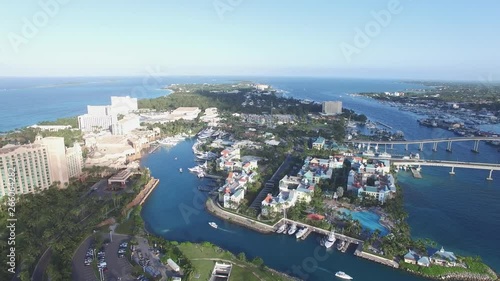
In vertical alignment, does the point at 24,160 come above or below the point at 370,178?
above

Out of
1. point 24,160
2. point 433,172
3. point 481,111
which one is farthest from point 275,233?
point 481,111

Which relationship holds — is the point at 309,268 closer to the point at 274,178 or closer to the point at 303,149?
the point at 274,178

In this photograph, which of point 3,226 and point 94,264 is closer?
point 94,264

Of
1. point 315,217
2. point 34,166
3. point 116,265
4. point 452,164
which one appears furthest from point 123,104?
point 452,164

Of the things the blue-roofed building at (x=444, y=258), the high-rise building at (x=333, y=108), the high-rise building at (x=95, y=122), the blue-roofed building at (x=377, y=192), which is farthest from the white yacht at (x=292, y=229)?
the high-rise building at (x=333, y=108)

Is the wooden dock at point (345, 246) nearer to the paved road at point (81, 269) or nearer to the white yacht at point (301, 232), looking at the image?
the white yacht at point (301, 232)

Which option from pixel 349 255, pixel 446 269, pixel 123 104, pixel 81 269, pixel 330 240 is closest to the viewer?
pixel 81 269

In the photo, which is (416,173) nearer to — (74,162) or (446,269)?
(446,269)
